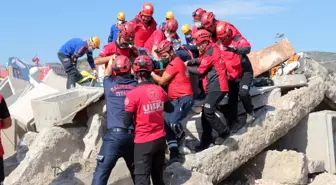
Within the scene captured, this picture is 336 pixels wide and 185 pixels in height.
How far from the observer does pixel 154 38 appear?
7.79 m

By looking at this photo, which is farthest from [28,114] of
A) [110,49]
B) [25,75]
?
[25,75]

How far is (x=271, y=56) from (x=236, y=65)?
243cm

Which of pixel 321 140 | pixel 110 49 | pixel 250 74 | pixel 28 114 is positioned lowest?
pixel 321 140

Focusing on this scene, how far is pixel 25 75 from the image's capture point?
632 inches

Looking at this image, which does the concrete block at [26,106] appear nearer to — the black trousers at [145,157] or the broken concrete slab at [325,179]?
the black trousers at [145,157]

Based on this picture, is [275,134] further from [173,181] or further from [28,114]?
[28,114]

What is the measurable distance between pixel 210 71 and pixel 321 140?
2.98 meters

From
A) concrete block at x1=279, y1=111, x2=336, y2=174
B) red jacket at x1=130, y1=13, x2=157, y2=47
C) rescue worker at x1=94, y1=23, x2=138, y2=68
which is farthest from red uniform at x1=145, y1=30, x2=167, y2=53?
concrete block at x1=279, y1=111, x2=336, y2=174

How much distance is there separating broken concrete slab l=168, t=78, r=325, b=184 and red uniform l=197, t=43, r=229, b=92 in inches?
36.2

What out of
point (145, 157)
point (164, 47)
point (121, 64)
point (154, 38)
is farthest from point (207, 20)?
point (145, 157)

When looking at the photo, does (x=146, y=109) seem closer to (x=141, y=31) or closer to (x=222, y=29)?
(x=222, y=29)

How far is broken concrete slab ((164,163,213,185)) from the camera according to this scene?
19.9ft

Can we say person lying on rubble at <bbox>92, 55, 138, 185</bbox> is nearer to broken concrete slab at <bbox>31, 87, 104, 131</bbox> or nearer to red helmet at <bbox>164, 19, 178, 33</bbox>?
broken concrete slab at <bbox>31, 87, 104, 131</bbox>

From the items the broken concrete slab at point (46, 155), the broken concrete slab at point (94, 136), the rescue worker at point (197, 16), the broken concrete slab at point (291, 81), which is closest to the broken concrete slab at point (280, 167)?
the broken concrete slab at point (291, 81)
